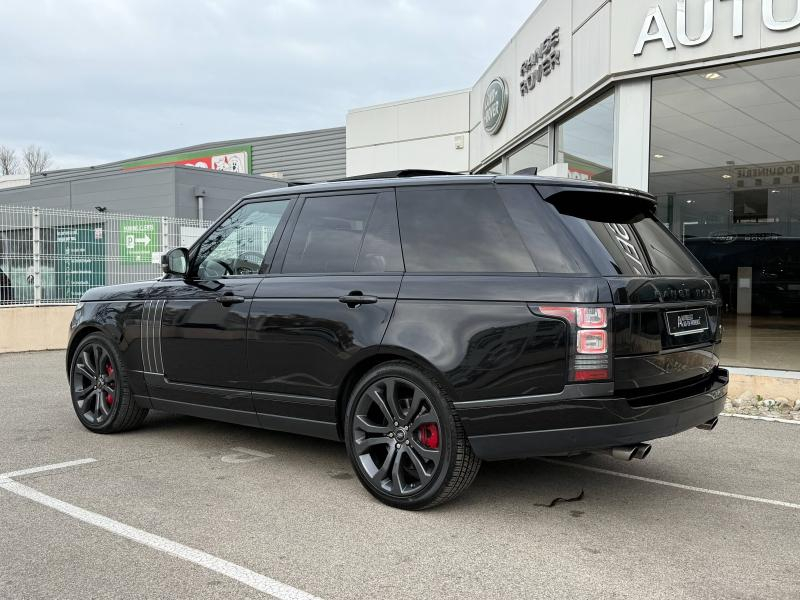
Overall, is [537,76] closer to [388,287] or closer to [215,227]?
[215,227]

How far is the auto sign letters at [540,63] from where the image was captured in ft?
36.3

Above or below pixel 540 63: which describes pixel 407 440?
below

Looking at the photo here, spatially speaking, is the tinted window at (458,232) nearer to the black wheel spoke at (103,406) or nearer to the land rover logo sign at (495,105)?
the black wheel spoke at (103,406)

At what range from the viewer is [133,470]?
4.69 meters

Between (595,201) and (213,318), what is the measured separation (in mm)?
2608

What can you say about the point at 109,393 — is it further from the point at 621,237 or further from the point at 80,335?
the point at 621,237

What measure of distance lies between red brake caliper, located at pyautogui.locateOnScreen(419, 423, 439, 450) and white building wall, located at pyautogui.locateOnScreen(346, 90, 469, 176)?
15361 millimetres

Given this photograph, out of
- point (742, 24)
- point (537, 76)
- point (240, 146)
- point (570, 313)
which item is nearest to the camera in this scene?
point (570, 313)

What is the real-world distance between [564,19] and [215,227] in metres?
7.60

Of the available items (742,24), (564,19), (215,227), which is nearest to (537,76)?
(564,19)

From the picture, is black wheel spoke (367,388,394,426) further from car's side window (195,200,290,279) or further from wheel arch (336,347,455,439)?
car's side window (195,200,290,279)

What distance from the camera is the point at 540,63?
1187 centimetres

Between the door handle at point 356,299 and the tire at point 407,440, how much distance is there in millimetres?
381

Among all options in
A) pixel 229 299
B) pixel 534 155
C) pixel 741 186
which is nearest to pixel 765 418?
pixel 229 299
